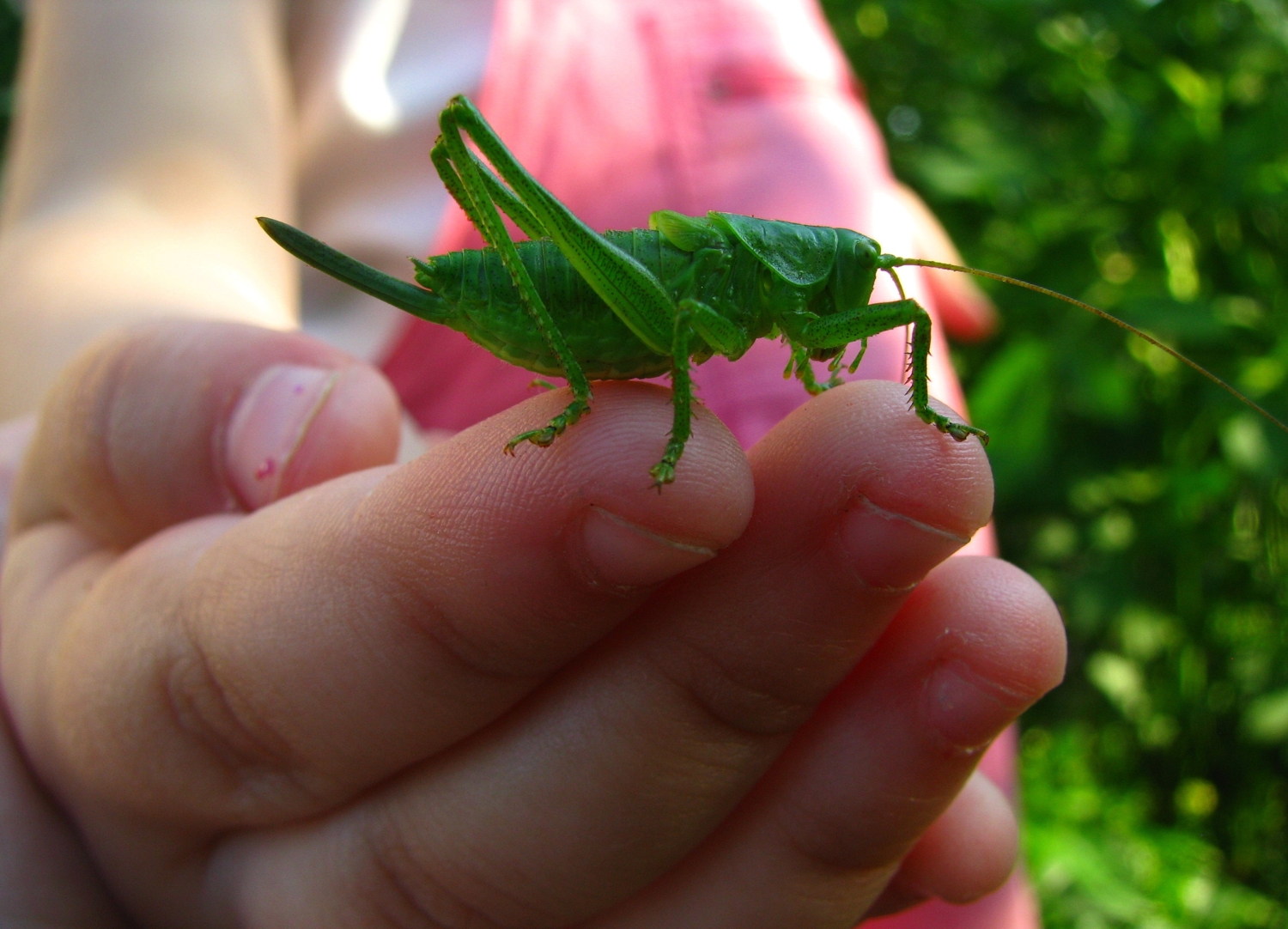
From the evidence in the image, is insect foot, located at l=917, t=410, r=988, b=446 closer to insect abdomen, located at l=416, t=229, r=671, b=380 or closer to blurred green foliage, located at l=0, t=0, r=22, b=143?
insect abdomen, located at l=416, t=229, r=671, b=380

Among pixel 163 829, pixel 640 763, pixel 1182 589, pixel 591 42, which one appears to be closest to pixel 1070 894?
pixel 1182 589

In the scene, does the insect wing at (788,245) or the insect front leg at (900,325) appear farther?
the insect wing at (788,245)

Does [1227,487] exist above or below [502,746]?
below

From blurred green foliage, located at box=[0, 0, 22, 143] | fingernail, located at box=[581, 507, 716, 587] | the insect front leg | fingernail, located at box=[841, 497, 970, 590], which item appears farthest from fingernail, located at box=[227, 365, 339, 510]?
blurred green foliage, located at box=[0, 0, 22, 143]

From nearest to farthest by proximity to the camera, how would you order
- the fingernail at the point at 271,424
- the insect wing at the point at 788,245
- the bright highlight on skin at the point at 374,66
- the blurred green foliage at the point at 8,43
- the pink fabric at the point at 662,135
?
the insect wing at the point at 788,245 → the fingernail at the point at 271,424 → the pink fabric at the point at 662,135 → the bright highlight on skin at the point at 374,66 → the blurred green foliage at the point at 8,43

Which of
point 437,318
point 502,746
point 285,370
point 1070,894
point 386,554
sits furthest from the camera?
point 1070,894

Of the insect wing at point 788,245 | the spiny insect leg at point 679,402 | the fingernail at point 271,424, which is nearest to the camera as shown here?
the spiny insect leg at point 679,402

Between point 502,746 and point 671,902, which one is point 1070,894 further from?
point 502,746

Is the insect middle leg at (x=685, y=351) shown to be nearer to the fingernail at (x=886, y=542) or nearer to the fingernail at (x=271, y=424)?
the fingernail at (x=886, y=542)

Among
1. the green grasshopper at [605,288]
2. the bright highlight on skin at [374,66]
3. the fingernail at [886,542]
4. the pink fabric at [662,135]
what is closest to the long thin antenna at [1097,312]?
the green grasshopper at [605,288]
